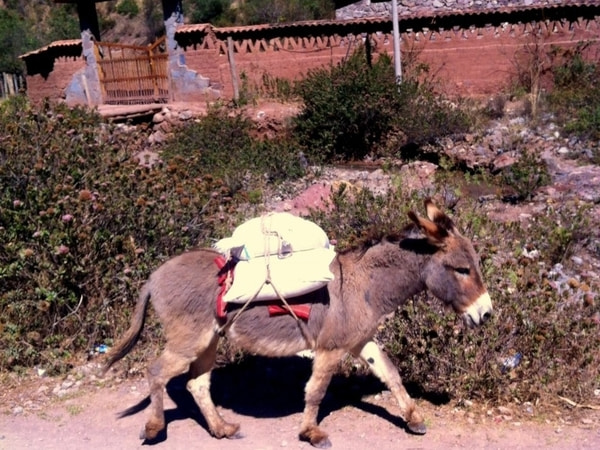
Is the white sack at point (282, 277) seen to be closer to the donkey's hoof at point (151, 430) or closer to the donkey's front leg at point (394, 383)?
Answer: the donkey's front leg at point (394, 383)

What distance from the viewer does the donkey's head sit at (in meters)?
4.31

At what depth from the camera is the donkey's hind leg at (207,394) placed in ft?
15.7

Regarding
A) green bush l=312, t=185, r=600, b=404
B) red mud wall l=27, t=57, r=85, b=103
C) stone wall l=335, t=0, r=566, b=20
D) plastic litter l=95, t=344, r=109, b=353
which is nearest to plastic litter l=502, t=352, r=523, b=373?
green bush l=312, t=185, r=600, b=404

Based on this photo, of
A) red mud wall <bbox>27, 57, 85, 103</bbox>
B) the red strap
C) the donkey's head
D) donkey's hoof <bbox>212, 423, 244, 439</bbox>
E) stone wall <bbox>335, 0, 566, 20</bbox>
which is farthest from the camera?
stone wall <bbox>335, 0, 566, 20</bbox>

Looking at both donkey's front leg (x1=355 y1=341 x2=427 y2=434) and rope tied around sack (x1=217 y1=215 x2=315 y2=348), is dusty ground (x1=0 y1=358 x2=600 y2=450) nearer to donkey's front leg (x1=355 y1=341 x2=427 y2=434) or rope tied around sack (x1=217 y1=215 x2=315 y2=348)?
donkey's front leg (x1=355 y1=341 x2=427 y2=434)

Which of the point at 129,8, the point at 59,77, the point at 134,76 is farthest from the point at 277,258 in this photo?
the point at 129,8

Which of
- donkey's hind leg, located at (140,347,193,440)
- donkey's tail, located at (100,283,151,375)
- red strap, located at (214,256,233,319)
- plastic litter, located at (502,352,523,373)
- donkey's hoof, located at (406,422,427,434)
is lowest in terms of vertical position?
donkey's hoof, located at (406,422,427,434)

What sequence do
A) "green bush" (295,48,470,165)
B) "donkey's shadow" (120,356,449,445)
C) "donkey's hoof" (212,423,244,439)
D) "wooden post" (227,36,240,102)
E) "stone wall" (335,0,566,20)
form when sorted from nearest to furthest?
"donkey's hoof" (212,423,244,439)
"donkey's shadow" (120,356,449,445)
"green bush" (295,48,470,165)
"wooden post" (227,36,240,102)
"stone wall" (335,0,566,20)

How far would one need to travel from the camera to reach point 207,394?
193 inches

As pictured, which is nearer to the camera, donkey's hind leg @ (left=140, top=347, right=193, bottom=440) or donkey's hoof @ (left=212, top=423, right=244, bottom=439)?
donkey's hind leg @ (left=140, top=347, right=193, bottom=440)

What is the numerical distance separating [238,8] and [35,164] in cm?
3450

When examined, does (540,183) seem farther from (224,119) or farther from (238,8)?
(238,8)

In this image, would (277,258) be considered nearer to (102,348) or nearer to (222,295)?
(222,295)

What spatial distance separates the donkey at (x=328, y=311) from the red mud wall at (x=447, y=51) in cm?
1305
